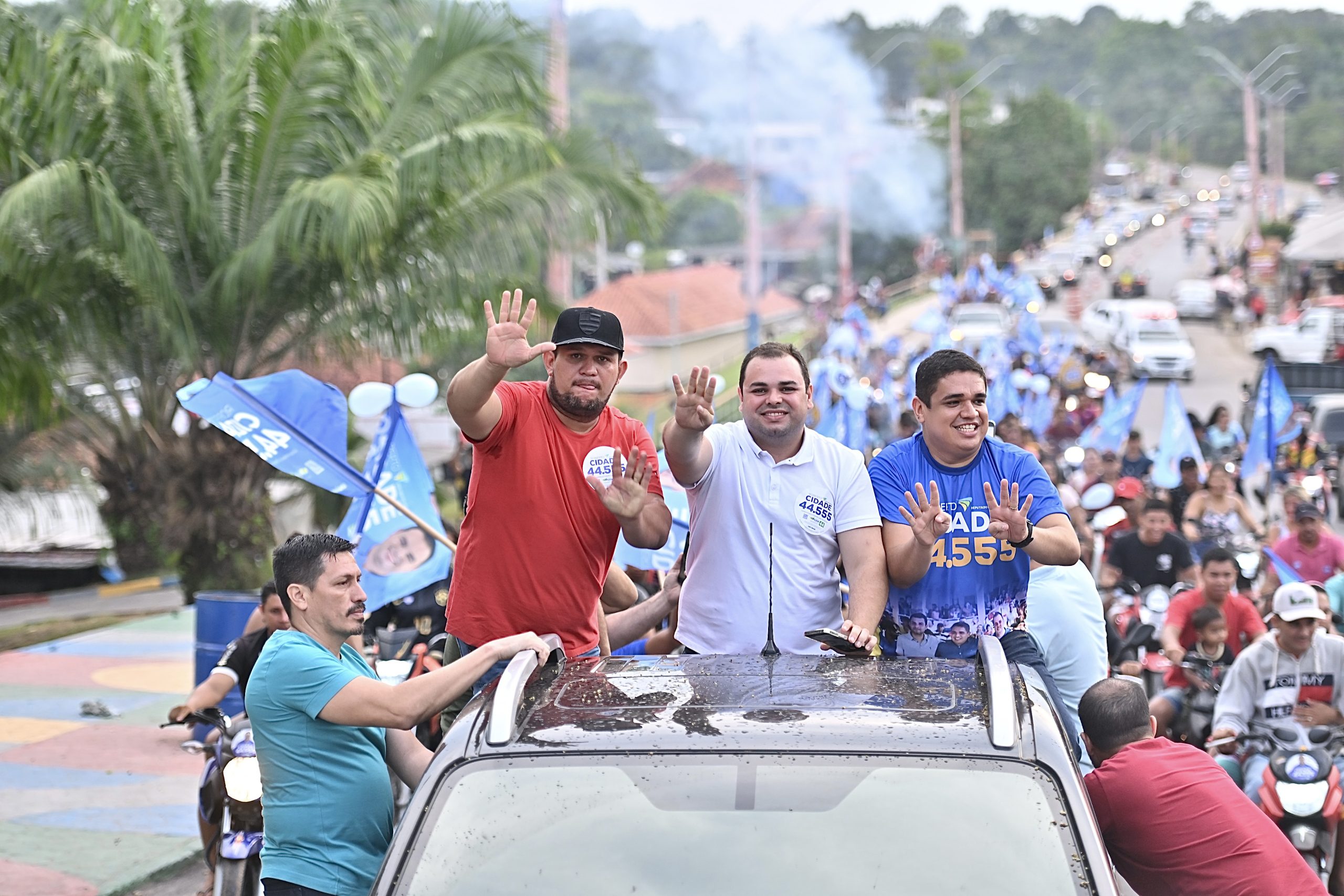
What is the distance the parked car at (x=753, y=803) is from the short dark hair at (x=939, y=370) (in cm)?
173

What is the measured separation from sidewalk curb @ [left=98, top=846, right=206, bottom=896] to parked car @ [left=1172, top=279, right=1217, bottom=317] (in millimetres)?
52956

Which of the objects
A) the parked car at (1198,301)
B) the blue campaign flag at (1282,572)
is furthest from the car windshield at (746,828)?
the parked car at (1198,301)

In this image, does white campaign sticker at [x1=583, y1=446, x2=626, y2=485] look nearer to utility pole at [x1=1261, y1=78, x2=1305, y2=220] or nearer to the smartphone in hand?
the smartphone in hand

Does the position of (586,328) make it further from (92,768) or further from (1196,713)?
(92,768)

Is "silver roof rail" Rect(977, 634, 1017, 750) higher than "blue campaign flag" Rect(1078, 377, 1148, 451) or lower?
lower

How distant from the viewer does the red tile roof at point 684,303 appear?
54.1 meters

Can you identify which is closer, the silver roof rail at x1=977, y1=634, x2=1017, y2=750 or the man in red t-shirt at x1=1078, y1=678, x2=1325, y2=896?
the silver roof rail at x1=977, y1=634, x2=1017, y2=750

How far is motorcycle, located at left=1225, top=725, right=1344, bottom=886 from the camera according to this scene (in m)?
6.48

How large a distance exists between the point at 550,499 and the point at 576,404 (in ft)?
0.96

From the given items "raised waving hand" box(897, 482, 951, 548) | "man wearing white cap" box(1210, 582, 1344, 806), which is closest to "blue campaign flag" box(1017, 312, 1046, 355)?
"man wearing white cap" box(1210, 582, 1344, 806)

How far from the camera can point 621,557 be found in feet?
25.4

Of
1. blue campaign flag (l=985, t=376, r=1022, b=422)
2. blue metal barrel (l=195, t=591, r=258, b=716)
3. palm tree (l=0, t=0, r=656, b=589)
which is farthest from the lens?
blue campaign flag (l=985, t=376, r=1022, b=422)

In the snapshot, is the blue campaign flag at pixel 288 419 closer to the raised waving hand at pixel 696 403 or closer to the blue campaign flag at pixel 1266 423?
the raised waving hand at pixel 696 403

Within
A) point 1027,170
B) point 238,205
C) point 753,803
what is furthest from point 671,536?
point 1027,170
